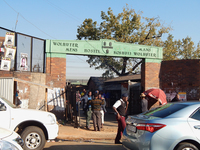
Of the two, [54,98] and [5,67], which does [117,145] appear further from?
[5,67]

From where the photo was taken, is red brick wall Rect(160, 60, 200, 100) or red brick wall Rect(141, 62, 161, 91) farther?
red brick wall Rect(141, 62, 161, 91)

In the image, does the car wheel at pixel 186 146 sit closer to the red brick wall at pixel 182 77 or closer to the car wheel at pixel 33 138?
the car wheel at pixel 33 138

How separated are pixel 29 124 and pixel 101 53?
7.52 metres

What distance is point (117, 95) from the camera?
25.4 m

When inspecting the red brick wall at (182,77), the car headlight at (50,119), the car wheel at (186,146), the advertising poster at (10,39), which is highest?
the advertising poster at (10,39)

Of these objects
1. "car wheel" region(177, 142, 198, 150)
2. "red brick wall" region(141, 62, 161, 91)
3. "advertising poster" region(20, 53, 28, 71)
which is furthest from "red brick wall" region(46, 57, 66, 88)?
"car wheel" region(177, 142, 198, 150)

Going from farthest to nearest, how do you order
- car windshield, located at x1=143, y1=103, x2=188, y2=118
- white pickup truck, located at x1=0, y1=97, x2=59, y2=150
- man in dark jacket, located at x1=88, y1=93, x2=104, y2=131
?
man in dark jacket, located at x1=88, y1=93, x2=104, y2=131
white pickup truck, located at x1=0, y1=97, x2=59, y2=150
car windshield, located at x1=143, y1=103, x2=188, y2=118

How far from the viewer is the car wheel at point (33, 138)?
6.61 m

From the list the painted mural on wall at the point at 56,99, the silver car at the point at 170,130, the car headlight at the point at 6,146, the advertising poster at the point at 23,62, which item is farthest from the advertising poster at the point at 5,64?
the car headlight at the point at 6,146

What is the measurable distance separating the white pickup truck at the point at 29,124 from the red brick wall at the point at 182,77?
9503mm

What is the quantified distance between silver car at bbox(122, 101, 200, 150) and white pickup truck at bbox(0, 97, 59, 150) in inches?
104

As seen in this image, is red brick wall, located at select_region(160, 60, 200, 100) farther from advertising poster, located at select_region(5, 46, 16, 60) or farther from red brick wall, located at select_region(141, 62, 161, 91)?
advertising poster, located at select_region(5, 46, 16, 60)

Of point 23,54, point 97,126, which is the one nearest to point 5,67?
point 23,54

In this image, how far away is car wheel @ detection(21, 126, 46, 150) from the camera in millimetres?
6609
